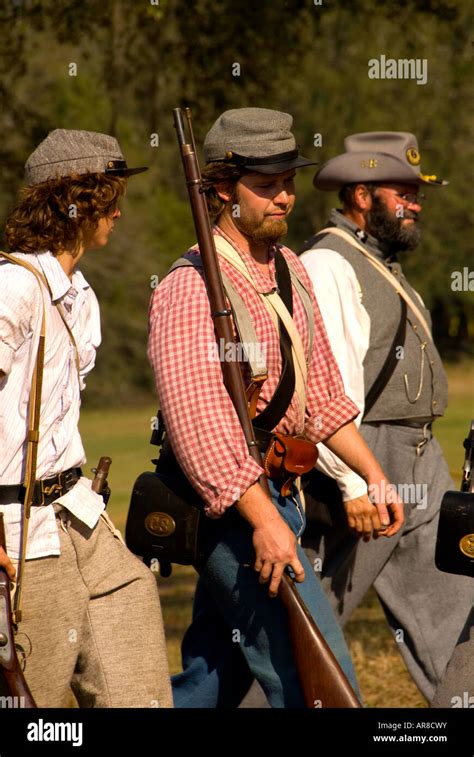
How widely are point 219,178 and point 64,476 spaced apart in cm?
117

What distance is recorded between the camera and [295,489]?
15.9 feet

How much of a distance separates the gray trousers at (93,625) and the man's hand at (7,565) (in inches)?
3.9

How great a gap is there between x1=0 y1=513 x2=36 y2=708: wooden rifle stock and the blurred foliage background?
17.8 feet

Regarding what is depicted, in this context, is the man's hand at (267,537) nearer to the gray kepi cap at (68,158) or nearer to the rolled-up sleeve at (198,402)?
the rolled-up sleeve at (198,402)

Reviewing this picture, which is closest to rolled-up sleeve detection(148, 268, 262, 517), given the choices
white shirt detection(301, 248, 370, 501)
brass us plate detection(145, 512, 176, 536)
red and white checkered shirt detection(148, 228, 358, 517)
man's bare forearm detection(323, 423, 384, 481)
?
red and white checkered shirt detection(148, 228, 358, 517)

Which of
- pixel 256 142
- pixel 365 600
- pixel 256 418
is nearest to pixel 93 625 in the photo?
pixel 256 418

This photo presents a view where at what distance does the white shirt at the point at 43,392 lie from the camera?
416 cm

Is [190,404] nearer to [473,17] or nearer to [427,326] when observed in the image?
[427,326]

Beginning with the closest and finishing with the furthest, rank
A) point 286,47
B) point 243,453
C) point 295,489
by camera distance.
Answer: point 243,453
point 295,489
point 286,47

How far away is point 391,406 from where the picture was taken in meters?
6.23

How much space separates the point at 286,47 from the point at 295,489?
5.34 m

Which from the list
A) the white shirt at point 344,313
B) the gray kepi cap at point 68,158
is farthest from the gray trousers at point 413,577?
the gray kepi cap at point 68,158

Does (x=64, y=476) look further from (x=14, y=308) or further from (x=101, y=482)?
(x=14, y=308)
